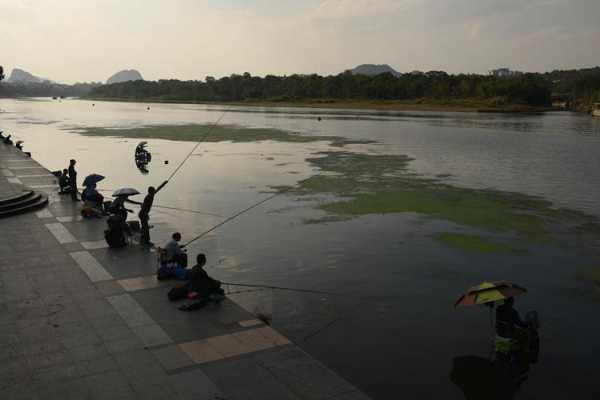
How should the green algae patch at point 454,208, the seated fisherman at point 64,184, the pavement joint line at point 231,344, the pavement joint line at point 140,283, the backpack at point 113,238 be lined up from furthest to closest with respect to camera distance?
the seated fisherman at point 64,184, the green algae patch at point 454,208, the backpack at point 113,238, the pavement joint line at point 140,283, the pavement joint line at point 231,344

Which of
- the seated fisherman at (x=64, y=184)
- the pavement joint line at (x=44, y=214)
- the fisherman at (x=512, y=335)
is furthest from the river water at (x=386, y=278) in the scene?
the seated fisherman at (x=64, y=184)

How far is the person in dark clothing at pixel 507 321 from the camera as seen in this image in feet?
35.5

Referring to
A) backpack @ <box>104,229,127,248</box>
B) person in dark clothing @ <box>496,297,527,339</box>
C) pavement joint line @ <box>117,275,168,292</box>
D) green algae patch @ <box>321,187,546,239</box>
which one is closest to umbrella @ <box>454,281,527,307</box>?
person in dark clothing @ <box>496,297,527,339</box>

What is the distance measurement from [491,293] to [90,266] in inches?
422

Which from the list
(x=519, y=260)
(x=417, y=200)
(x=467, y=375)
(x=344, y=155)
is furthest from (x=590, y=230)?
(x=344, y=155)

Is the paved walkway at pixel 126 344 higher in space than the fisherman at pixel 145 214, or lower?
lower

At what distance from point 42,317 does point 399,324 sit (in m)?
8.35

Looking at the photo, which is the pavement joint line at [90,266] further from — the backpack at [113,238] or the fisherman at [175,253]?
the fisherman at [175,253]

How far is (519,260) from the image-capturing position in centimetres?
1834

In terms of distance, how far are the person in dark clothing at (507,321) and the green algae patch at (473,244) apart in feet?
27.9

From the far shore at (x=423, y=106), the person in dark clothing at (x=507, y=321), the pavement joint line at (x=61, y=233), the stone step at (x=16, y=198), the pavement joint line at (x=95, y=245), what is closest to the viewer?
the person in dark clothing at (x=507, y=321)

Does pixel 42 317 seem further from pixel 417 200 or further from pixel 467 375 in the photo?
pixel 417 200

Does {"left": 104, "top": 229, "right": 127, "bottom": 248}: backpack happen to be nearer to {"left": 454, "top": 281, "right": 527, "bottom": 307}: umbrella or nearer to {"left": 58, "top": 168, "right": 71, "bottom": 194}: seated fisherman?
{"left": 58, "top": 168, "right": 71, "bottom": 194}: seated fisherman

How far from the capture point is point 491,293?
1073cm
